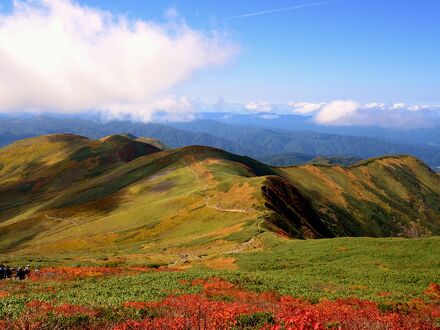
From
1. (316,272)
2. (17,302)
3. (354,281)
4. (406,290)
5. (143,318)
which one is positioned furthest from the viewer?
(316,272)

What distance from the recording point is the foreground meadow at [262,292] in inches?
774

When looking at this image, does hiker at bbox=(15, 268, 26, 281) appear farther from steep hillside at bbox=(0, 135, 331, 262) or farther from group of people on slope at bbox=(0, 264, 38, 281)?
steep hillside at bbox=(0, 135, 331, 262)

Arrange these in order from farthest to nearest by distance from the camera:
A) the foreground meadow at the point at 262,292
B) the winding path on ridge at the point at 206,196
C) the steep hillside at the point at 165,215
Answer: the winding path on ridge at the point at 206,196 < the steep hillside at the point at 165,215 < the foreground meadow at the point at 262,292

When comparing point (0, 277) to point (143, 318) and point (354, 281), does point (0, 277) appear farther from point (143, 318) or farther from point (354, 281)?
point (354, 281)

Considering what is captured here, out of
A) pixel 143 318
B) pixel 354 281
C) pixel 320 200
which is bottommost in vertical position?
pixel 320 200

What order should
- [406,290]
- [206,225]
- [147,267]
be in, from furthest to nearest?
[206,225], [147,267], [406,290]

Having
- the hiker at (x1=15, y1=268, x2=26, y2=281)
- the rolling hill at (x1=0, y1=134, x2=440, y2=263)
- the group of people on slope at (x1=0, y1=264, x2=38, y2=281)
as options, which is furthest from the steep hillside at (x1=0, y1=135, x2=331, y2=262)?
the hiker at (x1=15, y1=268, x2=26, y2=281)

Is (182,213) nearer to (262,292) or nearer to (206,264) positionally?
(206,264)

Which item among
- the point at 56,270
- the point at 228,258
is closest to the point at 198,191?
the point at 228,258

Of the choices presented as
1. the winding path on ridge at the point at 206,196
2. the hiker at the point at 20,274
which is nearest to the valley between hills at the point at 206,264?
the winding path on ridge at the point at 206,196

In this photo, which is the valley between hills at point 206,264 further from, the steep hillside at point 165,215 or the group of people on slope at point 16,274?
the group of people on slope at point 16,274

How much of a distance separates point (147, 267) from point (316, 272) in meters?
23.5

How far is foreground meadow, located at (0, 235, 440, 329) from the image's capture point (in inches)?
774

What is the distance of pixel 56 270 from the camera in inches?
1932
